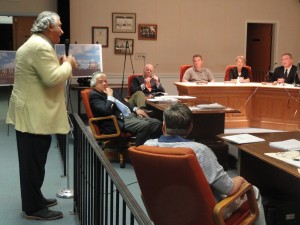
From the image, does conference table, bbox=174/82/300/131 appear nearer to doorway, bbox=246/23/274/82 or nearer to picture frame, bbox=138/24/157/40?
picture frame, bbox=138/24/157/40

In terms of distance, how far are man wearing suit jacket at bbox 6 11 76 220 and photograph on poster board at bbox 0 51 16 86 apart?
12.3 ft

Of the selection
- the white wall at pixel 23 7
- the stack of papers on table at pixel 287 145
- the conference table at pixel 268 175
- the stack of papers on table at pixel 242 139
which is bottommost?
the conference table at pixel 268 175

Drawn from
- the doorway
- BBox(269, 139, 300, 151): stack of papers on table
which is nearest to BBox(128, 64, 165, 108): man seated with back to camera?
BBox(269, 139, 300, 151): stack of papers on table

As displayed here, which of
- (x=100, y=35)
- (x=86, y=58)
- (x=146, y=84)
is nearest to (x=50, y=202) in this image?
(x=86, y=58)

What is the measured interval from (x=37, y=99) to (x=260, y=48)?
8.38 meters

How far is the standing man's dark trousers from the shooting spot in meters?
3.08

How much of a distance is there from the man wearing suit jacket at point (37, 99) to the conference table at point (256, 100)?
408cm

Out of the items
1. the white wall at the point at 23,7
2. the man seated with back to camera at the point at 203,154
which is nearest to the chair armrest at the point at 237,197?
the man seated with back to camera at the point at 203,154

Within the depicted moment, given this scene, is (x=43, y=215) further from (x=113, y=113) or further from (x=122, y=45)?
(x=122, y=45)

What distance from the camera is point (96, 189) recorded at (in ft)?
7.50

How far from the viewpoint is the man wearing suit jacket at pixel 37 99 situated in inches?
117

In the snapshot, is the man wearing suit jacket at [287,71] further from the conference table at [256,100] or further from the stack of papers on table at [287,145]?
the stack of papers on table at [287,145]

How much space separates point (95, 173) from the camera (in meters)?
2.27

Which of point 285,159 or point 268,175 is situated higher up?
point 285,159
